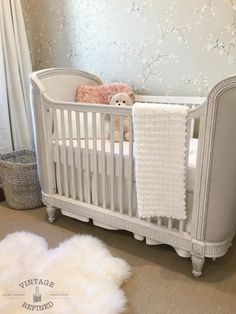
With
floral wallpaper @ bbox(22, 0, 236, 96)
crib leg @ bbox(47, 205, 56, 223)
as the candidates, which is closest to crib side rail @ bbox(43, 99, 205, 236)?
crib leg @ bbox(47, 205, 56, 223)

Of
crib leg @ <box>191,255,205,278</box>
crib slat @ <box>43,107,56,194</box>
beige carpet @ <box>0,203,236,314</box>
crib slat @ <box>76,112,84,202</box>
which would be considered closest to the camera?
beige carpet @ <box>0,203,236,314</box>

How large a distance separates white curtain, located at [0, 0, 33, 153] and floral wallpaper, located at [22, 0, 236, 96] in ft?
0.98

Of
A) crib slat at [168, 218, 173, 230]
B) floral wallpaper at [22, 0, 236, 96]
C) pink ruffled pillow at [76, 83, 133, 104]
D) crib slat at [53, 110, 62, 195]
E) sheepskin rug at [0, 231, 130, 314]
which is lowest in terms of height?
sheepskin rug at [0, 231, 130, 314]

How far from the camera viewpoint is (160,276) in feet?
5.14

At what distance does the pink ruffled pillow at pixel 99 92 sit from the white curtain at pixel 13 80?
675mm

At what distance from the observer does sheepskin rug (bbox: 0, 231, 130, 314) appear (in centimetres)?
132

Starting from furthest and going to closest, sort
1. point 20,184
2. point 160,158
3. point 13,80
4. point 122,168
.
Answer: point 13,80, point 20,184, point 122,168, point 160,158

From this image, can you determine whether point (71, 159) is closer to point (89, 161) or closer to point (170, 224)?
point (89, 161)

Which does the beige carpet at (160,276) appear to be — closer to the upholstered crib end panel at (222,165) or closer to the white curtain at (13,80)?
the upholstered crib end panel at (222,165)

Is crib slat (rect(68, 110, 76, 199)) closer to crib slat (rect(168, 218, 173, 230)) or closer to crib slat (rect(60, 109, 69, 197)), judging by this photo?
crib slat (rect(60, 109, 69, 197))

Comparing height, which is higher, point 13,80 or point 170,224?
point 13,80

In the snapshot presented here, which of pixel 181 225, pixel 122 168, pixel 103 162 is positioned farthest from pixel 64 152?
pixel 181 225

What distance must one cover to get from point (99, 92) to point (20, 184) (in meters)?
0.92

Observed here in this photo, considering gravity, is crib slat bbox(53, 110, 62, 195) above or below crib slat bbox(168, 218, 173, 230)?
above
